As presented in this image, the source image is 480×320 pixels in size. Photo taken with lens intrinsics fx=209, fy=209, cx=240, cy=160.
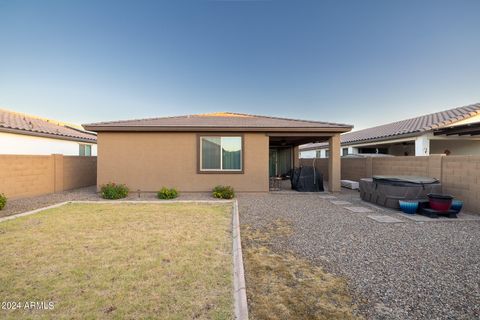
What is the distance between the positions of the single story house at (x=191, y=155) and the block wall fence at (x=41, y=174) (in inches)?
83.9

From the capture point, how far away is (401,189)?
262 inches

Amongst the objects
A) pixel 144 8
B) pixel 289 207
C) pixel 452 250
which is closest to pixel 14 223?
pixel 289 207

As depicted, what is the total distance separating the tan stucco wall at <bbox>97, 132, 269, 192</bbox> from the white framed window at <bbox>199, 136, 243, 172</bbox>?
28cm

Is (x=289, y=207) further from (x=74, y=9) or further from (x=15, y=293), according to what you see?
(x=74, y=9)

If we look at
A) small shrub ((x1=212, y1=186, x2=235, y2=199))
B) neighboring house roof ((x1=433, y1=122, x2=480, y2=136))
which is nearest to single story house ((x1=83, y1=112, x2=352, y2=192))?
small shrub ((x1=212, y1=186, x2=235, y2=199))

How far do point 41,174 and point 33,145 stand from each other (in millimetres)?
3661

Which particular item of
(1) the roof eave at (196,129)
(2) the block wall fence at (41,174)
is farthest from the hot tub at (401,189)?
(2) the block wall fence at (41,174)

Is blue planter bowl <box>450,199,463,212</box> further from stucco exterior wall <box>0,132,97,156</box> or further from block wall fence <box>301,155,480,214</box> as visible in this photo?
stucco exterior wall <box>0,132,97,156</box>

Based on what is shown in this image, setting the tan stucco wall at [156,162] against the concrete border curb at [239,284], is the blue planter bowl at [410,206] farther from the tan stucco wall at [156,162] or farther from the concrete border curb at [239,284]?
the concrete border curb at [239,284]

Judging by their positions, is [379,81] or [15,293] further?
[379,81]

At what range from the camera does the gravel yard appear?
93.3 inches

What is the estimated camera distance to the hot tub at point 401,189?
6.59 m

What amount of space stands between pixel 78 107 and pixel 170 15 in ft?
38.6

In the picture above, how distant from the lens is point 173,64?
1382 centimetres
